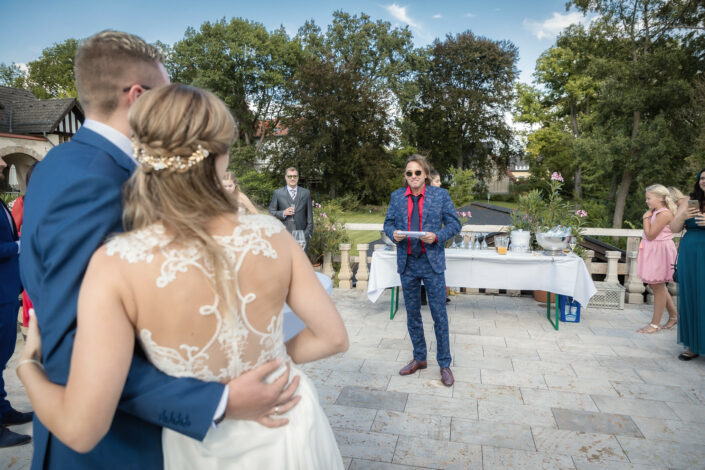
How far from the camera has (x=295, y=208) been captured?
284 inches

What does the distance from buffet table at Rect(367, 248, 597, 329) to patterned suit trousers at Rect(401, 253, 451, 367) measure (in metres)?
→ 1.52

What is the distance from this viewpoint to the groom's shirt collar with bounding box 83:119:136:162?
1178 mm

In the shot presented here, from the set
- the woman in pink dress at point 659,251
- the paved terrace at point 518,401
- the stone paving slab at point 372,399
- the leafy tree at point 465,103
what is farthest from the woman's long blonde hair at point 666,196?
the leafy tree at point 465,103

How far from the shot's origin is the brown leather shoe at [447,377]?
13.0 feet

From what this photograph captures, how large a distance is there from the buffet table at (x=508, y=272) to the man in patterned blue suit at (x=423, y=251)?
4.97 feet

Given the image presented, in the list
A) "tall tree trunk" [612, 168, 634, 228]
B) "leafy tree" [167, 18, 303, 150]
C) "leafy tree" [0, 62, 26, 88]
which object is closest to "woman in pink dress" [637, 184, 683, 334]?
"tall tree trunk" [612, 168, 634, 228]

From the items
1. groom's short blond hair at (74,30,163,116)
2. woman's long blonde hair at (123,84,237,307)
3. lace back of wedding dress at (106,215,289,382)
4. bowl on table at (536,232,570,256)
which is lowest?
bowl on table at (536,232,570,256)

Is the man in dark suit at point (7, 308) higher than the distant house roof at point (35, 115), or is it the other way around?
the distant house roof at point (35, 115)

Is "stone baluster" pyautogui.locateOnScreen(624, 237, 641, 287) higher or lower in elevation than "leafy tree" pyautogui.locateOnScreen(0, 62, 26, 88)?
lower

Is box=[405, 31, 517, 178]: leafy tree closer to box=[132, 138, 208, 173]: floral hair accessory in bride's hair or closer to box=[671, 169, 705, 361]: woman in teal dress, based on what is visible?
box=[671, 169, 705, 361]: woman in teal dress

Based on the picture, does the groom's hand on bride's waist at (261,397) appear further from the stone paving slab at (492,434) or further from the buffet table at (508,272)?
the buffet table at (508,272)

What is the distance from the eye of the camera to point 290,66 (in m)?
38.3

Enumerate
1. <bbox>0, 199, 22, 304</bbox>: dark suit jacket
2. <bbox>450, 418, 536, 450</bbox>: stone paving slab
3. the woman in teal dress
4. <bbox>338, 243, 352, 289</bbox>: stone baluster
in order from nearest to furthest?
<bbox>450, 418, 536, 450</bbox>: stone paving slab
<bbox>0, 199, 22, 304</bbox>: dark suit jacket
the woman in teal dress
<bbox>338, 243, 352, 289</bbox>: stone baluster

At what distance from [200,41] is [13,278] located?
37537mm
